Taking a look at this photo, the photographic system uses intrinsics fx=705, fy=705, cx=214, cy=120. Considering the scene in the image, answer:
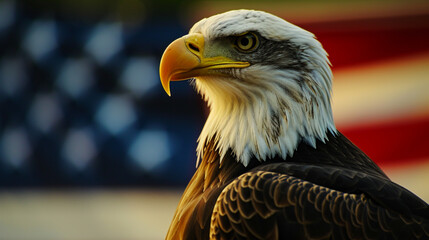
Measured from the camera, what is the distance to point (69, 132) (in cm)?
607

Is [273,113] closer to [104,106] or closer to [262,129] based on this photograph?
[262,129]

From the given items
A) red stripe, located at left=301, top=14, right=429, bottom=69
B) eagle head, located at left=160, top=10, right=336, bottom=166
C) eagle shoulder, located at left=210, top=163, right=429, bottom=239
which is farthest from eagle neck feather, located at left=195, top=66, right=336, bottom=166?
red stripe, located at left=301, top=14, right=429, bottom=69

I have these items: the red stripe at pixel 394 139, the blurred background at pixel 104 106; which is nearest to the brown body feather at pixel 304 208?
the red stripe at pixel 394 139

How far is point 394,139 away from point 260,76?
300 centimetres

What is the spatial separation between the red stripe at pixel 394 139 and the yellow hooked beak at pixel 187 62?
9.00ft

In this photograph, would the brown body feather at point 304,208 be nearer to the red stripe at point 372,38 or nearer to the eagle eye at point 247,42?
the eagle eye at point 247,42

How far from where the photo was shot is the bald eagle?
7.80 ft

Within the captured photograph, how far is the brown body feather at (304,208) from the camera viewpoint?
2.27 metres

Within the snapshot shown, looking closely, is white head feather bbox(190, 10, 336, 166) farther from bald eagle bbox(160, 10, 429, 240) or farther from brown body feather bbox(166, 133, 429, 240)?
brown body feather bbox(166, 133, 429, 240)

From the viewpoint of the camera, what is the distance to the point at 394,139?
5453 millimetres

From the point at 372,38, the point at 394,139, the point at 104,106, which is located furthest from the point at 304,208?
the point at 104,106

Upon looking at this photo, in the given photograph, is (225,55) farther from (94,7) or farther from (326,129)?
(94,7)

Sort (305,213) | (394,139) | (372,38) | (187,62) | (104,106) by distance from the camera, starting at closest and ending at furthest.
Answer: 1. (305,213)
2. (187,62)
3. (394,139)
4. (372,38)
5. (104,106)

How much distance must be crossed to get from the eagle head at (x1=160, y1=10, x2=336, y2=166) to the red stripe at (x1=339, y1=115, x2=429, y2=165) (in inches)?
106
